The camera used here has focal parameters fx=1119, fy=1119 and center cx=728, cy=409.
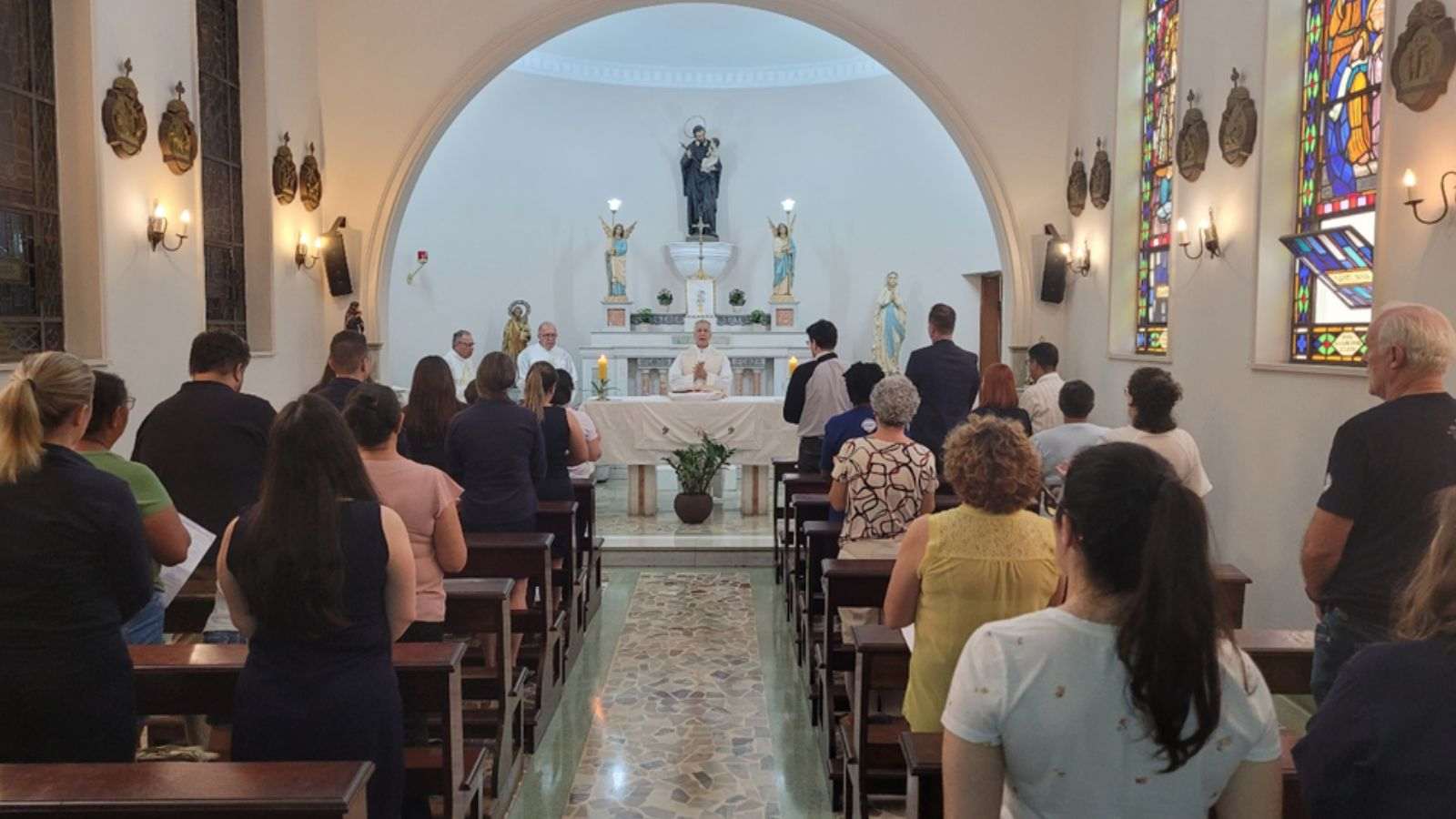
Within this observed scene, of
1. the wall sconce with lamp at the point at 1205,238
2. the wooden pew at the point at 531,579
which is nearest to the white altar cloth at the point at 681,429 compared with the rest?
the wall sconce with lamp at the point at 1205,238

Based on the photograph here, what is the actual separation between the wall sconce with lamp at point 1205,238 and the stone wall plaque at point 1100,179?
5.40 feet

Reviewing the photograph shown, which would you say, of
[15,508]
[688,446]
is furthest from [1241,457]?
[15,508]

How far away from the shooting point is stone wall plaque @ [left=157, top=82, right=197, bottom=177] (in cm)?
691

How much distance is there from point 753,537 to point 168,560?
5748 millimetres

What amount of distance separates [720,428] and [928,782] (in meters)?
7.22

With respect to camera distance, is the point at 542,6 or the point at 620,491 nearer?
the point at 542,6

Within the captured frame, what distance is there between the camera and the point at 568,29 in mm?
9969

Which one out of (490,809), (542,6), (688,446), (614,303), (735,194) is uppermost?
(542,6)

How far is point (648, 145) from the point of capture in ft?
49.2

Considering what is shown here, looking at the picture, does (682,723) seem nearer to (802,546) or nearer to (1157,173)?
(802,546)

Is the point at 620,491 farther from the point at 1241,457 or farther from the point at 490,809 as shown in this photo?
the point at 490,809

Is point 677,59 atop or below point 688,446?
atop

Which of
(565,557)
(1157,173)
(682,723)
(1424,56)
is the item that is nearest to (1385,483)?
(1424,56)

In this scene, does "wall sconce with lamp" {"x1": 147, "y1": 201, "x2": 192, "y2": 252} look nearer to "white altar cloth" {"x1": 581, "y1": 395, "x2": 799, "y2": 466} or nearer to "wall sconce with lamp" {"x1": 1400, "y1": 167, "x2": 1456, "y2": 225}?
"white altar cloth" {"x1": 581, "y1": 395, "x2": 799, "y2": 466}
